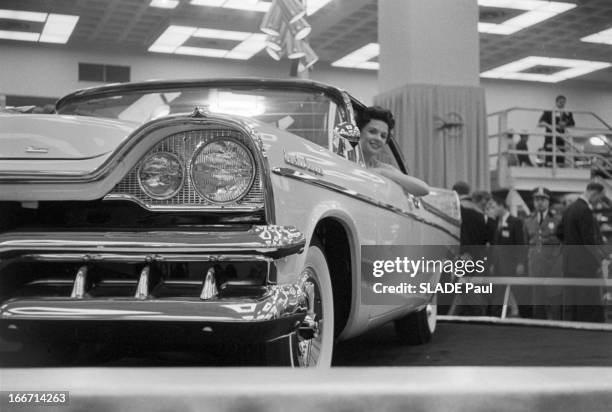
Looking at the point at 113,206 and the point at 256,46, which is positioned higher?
the point at 256,46

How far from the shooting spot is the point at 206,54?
1412 cm

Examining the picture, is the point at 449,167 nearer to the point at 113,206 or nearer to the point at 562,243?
the point at 562,243

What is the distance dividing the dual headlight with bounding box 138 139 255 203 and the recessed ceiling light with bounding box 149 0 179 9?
9.91 metres

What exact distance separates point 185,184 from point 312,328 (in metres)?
0.48

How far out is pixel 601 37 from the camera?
13.1m

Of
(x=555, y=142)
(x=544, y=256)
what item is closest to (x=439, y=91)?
(x=544, y=256)

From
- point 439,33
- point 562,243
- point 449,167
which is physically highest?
point 439,33

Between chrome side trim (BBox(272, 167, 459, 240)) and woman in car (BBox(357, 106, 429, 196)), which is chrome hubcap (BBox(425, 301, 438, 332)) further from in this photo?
woman in car (BBox(357, 106, 429, 196))

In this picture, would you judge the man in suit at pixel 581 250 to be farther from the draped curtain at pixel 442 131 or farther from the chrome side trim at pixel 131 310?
the chrome side trim at pixel 131 310

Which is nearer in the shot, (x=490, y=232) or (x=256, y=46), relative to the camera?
(x=490, y=232)

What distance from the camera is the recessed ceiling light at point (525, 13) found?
11117 millimetres

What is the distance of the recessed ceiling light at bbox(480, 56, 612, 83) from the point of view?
1462 cm

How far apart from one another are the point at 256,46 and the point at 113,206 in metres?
12.4

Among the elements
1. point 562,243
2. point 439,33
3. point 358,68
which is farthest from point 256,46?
point 562,243
